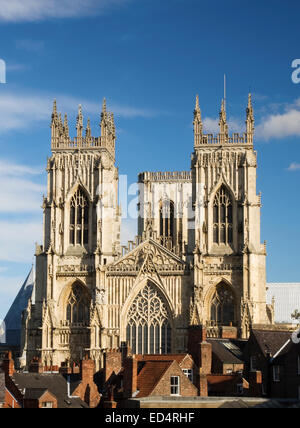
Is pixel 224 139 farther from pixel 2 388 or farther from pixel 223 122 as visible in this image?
pixel 2 388

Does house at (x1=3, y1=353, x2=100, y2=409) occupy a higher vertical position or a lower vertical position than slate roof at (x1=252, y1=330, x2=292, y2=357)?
lower

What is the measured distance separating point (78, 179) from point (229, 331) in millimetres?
16896

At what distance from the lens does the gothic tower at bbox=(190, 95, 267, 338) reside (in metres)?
69.1

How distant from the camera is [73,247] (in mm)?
72938

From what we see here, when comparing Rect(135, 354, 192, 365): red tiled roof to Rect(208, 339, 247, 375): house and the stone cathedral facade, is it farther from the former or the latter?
the stone cathedral facade

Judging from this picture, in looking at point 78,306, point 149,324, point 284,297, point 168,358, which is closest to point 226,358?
point 168,358

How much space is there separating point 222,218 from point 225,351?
21.6 metres

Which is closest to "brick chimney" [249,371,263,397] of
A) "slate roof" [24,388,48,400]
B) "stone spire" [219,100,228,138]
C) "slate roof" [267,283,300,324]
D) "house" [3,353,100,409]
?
"house" [3,353,100,409]

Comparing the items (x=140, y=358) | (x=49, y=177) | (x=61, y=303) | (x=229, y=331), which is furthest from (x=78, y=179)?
(x=140, y=358)

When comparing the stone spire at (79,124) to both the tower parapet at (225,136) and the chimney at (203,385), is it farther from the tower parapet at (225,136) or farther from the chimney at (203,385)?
the chimney at (203,385)

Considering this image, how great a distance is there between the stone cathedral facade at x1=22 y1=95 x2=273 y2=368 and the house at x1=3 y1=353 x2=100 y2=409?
83.1 feet

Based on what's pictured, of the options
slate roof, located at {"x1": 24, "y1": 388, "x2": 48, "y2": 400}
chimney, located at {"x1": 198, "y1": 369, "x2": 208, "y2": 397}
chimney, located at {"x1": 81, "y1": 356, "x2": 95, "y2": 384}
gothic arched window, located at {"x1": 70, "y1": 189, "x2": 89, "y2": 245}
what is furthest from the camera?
gothic arched window, located at {"x1": 70, "y1": 189, "x2": 89, "y2": 245}
